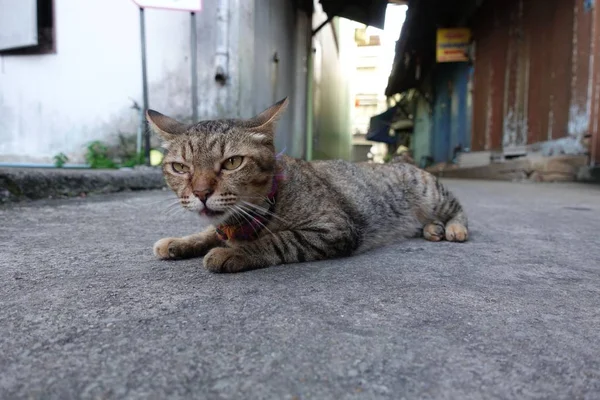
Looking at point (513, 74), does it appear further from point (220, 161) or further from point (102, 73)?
point (220, 161)

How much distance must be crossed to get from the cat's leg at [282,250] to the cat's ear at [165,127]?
619 millimetres

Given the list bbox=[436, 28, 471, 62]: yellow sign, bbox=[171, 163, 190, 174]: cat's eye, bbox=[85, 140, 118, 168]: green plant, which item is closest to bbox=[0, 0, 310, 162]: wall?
bbox=[85, 140, 118, 168]: green plant

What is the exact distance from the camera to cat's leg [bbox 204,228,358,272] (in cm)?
162

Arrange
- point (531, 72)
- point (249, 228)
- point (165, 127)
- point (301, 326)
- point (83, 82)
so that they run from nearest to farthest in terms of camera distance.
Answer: point (301, 326) → point (249, 228) → point (165, 127) → point (83, 82) → point (531, 72)

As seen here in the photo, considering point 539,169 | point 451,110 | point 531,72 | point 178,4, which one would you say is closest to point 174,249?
point 178,4

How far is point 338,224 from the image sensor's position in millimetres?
1997

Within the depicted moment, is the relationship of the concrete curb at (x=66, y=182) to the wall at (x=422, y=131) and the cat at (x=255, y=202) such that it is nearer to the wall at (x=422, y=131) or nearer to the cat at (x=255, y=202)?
the cat at (x=255, y=202)

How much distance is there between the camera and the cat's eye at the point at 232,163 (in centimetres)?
176

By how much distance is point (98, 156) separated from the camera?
5.35m

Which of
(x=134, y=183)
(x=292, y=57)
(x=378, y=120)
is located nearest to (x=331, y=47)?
(x=292, y=57)

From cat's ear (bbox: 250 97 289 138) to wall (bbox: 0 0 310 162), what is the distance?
390 centimetres

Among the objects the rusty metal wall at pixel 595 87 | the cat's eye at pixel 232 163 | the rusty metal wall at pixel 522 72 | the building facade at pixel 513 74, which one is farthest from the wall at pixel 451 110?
the cat's eye at pixel 232 163

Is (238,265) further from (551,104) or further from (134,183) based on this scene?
(551,104)

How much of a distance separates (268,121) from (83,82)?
471 centimetres
